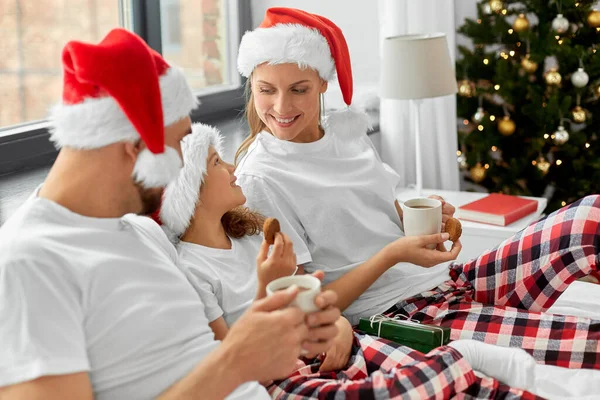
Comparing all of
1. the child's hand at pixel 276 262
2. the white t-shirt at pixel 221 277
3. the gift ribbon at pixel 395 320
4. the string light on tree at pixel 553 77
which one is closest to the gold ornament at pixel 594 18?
the string light on tree at pixel 553 77

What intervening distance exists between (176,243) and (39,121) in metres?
0.99

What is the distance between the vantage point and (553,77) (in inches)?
125

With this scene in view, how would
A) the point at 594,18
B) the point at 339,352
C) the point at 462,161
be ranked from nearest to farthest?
the point at 339,352
the point at 594,18
the point at 462,161

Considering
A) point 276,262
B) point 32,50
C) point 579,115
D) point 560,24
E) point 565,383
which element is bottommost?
point 565,383

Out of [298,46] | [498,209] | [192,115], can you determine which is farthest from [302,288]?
[192,115]

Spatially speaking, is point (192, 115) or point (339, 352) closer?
point (339, 352)

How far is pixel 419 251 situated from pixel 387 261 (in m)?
0.09

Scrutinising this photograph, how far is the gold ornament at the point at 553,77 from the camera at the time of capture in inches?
125

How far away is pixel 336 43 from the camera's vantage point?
6.30 feet

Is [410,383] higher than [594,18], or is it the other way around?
[594,18]

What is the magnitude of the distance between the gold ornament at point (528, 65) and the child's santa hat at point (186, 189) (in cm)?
209

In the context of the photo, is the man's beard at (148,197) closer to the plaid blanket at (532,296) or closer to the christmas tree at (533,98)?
the plaid blanket at (532,296)

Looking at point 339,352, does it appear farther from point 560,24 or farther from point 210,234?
point 560,24

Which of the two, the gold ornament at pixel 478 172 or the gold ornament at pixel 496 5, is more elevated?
the gold ornament at pixel 496 5
